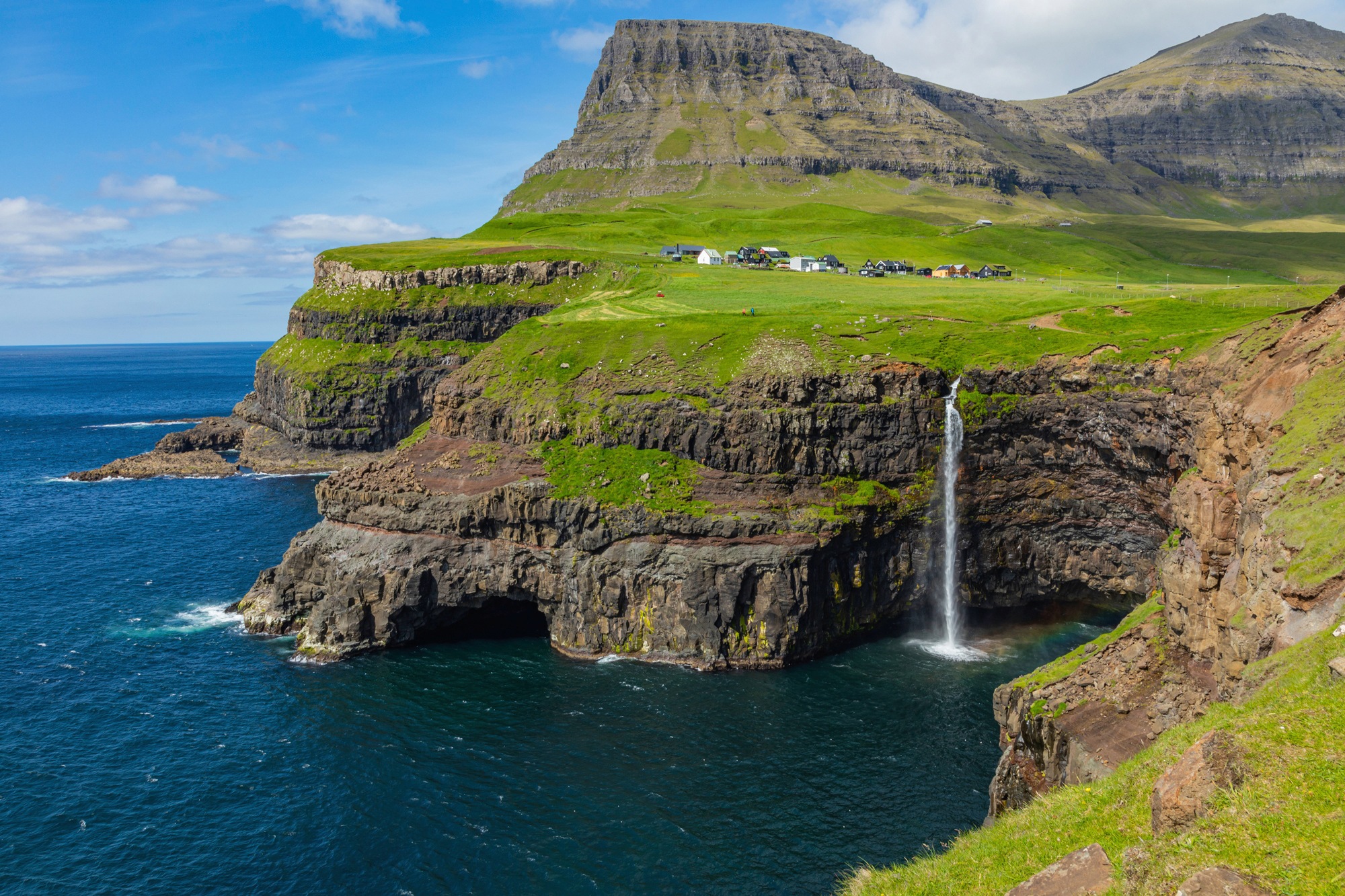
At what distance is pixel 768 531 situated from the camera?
235 feet

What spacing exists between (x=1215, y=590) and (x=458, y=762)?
45.9m

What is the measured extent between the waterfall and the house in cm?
9666

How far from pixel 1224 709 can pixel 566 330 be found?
78.9 meters

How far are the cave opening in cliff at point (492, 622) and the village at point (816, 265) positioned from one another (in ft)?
286

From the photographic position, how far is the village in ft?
486

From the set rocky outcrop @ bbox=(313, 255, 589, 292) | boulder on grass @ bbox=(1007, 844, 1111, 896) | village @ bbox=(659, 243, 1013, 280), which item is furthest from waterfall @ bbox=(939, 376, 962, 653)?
rocky outcrop @ bbox=(313, 255, 589, 292)

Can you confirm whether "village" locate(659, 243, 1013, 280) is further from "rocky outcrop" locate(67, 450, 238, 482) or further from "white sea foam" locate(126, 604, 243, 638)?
"white sea foam" locate(126, 604, 243, 638)

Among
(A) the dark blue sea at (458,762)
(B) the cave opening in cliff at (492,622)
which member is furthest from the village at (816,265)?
(B) the cave opening in cliff at (492,622)

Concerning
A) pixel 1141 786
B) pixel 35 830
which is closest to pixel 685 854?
pixel 1141 786

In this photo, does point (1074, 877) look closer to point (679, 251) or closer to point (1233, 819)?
point (1233, 819)

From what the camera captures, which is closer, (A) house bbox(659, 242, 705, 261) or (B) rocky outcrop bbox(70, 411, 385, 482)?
(B) rocky outcrop bbox(70, 411, 385, 482)

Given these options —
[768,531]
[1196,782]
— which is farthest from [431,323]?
[1196,782]

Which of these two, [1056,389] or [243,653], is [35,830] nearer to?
[243,653]

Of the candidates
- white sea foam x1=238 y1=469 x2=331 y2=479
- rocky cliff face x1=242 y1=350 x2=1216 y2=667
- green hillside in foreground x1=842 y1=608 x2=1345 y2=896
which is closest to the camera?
green hillside in foreground x1=842 y1=608 x2=1345 y2=896
